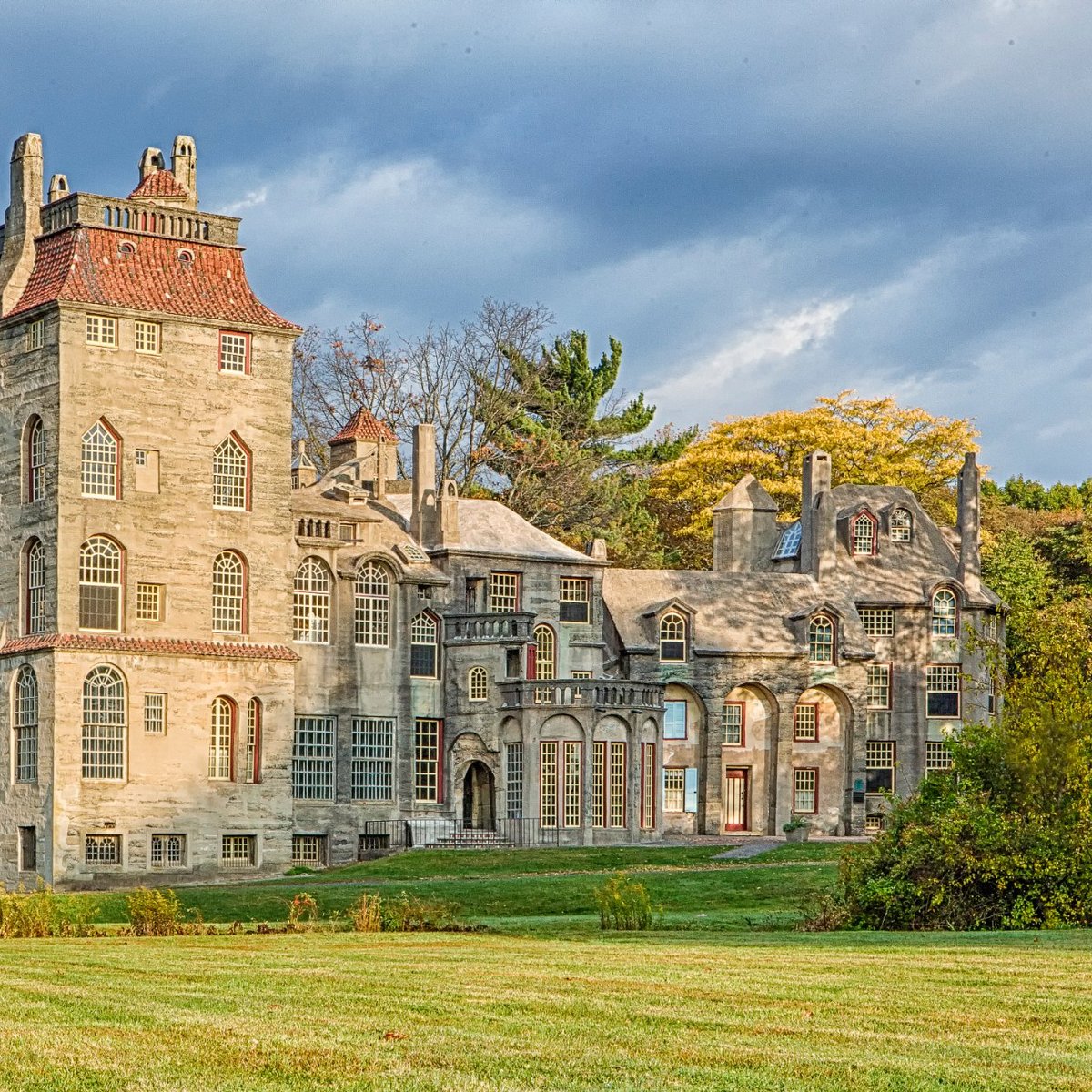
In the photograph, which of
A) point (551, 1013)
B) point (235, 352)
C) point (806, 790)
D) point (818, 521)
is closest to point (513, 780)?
point (806, 790)

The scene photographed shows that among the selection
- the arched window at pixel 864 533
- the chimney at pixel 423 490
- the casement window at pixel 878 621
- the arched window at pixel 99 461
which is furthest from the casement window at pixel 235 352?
the arched window at pixel 864 533

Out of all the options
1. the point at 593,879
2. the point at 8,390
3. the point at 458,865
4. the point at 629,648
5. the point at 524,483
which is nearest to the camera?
the point at 593,879

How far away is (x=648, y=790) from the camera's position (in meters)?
66.2

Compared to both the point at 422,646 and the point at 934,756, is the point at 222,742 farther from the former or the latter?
the point at 934,756

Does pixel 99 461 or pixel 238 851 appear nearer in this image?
pixel 99 461

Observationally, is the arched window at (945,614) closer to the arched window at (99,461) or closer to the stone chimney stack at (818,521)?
the stone chimney stack at (818,521)

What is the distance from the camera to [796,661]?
71375 mm

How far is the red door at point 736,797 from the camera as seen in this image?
71.1 metres

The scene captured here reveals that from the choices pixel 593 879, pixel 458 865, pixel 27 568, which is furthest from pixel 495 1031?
pixel 27 568

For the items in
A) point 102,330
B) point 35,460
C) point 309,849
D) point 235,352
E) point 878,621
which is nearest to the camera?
point 102,330

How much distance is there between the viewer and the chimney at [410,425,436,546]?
6694 centimetres

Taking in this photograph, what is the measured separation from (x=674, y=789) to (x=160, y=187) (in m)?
24.7

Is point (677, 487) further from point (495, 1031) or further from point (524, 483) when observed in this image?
point (495, 1031)

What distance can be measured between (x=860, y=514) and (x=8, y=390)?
99.6 ft
